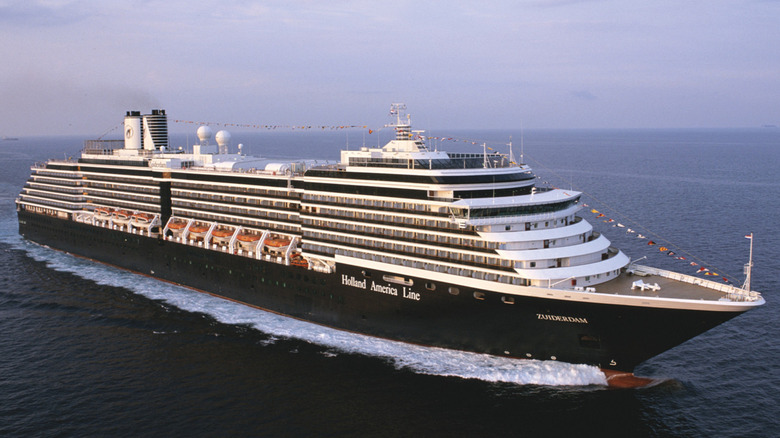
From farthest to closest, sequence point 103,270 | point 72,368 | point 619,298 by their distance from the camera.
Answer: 1. point 103,270
2. point 72,368
3. point 619,298

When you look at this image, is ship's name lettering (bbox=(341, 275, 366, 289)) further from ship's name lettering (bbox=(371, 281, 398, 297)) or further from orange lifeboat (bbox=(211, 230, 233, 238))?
orange lifeboat (bbox=(211, 230, 233, 238))

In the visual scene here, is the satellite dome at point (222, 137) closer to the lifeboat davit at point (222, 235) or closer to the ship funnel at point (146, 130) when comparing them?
the ship funnel at point (146, 130)

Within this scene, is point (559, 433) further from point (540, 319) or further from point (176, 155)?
point (176, 155)

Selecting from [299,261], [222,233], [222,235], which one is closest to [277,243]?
[299,261]

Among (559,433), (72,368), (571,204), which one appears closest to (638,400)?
(559,433)

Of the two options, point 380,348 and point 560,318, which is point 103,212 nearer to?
point 380,348
